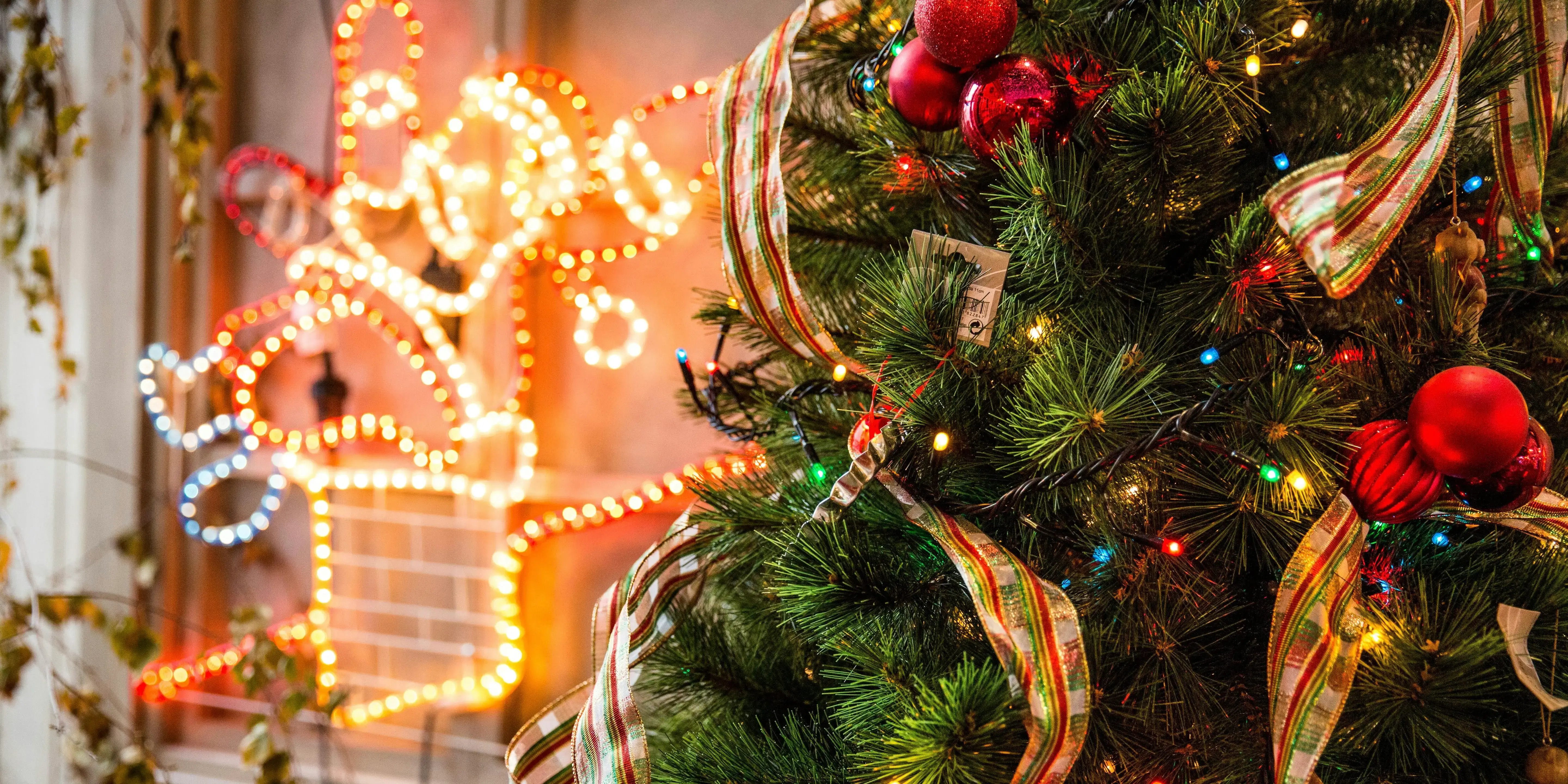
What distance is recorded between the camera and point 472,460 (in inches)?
49.6

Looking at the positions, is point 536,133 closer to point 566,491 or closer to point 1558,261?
point 566,491

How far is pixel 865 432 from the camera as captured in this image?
1.57 feet

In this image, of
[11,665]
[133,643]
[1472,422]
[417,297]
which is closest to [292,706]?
[133,643]

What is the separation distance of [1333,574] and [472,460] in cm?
108

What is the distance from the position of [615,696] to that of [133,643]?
1026mm

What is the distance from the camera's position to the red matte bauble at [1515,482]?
1.38ft

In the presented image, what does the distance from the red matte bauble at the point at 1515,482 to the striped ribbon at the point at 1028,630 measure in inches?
7.7

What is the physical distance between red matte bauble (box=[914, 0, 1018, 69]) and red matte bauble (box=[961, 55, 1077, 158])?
1 centimetres

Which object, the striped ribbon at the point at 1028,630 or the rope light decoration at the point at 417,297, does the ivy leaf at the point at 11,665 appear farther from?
the striped ribbon at the point at 1028,630

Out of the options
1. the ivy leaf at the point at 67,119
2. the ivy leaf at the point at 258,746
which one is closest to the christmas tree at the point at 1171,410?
the ivy leaf at the point at 258,746

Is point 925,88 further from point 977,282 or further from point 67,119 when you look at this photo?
point 67,119

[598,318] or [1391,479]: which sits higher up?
[1391,479]

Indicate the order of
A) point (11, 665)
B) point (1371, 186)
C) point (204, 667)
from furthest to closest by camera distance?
point (204, 667) < point (11, 665) < point (1371, 186)

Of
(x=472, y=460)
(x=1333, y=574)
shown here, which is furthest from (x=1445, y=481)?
(x=472, y=460)
